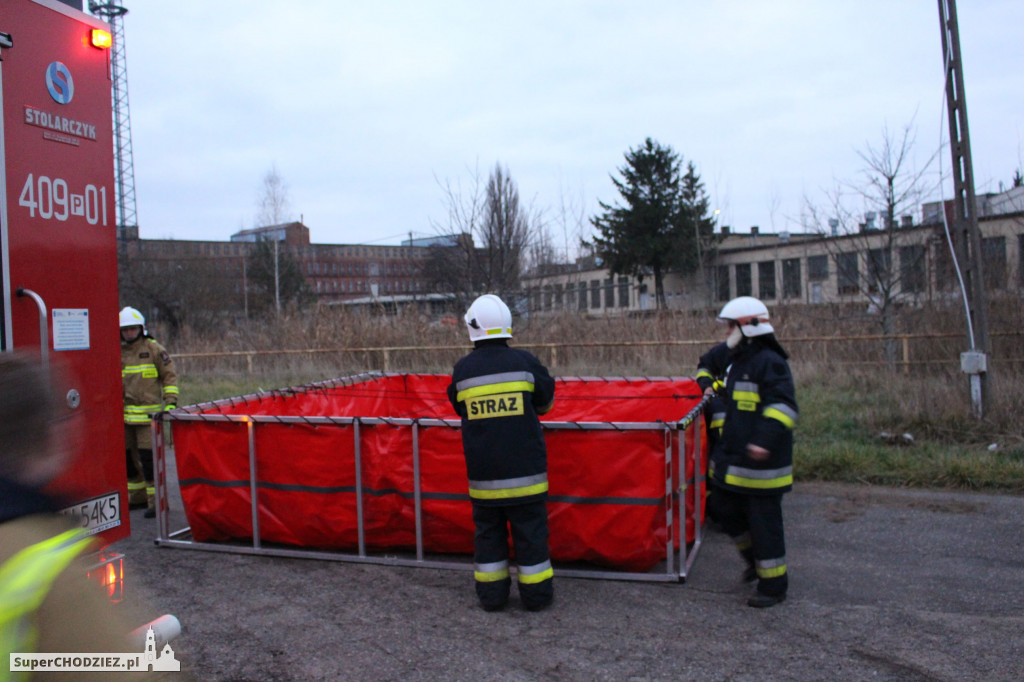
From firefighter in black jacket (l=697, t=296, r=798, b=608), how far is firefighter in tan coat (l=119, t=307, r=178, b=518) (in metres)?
5.28

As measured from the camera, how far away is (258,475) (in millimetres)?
6277

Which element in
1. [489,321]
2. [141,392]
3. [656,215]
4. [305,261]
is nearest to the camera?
[489,321]

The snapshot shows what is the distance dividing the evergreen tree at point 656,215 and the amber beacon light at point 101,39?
4604 cm

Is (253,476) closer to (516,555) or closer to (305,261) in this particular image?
(516,555)

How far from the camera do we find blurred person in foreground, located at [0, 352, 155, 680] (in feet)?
5.08

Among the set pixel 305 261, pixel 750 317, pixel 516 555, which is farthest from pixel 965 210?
pixel 305 261

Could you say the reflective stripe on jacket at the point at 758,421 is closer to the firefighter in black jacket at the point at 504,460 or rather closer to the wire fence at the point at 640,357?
the firefighter in black jacket at the point at 504,460

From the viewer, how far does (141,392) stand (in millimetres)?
7516

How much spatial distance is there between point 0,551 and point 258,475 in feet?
15.6

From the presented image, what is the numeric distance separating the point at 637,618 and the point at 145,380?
5.30 m

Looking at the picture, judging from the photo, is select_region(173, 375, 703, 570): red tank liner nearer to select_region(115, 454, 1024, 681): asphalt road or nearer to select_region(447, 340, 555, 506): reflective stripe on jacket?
select_region(115, 454, 1024, 681): asphalt road

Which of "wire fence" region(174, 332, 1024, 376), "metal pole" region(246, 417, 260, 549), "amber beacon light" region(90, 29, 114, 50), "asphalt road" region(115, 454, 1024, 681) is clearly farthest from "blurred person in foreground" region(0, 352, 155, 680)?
"wire fence" region(174, 332, 1024, 376)

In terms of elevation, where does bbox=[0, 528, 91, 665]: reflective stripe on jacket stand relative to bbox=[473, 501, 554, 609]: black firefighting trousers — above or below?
above
